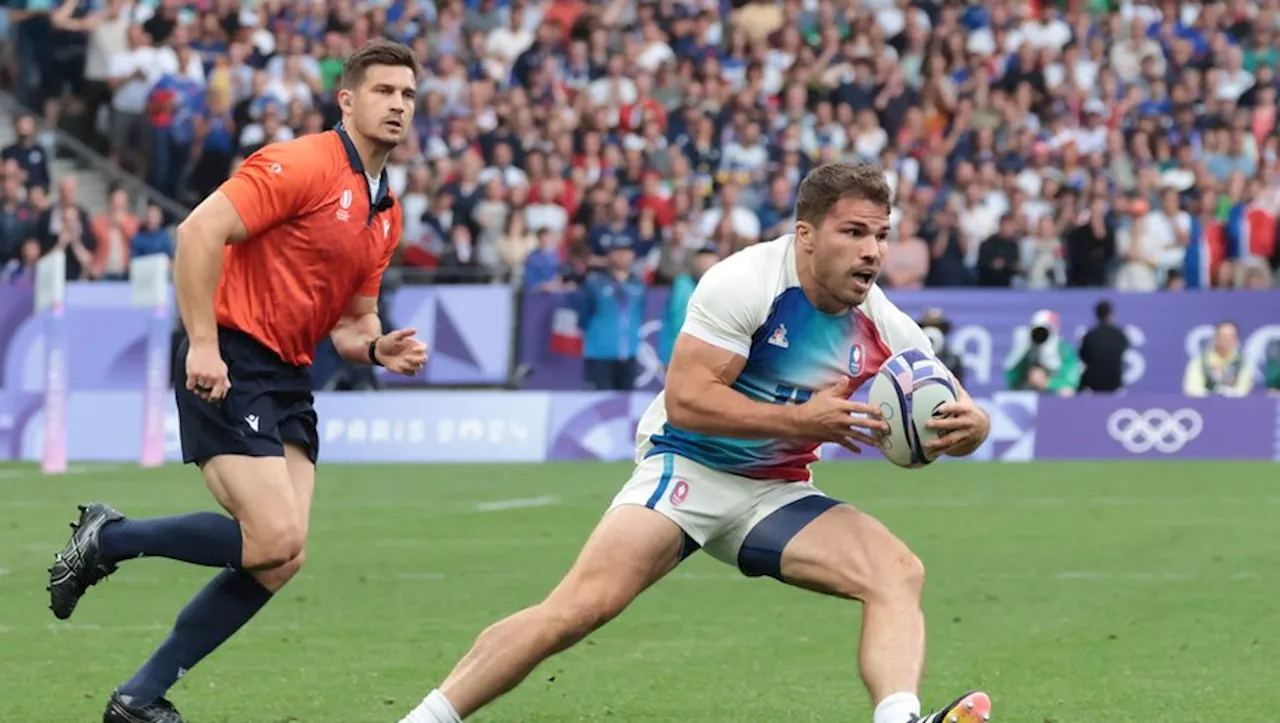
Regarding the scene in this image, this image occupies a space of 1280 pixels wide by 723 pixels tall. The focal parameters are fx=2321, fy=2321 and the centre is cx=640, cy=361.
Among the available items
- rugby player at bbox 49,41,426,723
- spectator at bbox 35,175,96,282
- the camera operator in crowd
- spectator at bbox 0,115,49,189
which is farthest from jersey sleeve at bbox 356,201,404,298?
spectator at bbox 0,115,49,189

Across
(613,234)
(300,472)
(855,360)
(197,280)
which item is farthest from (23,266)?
(855,360)

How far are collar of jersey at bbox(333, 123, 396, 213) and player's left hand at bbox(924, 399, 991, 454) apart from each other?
2428mm

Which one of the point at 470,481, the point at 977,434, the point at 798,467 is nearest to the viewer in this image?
the point at 977,434

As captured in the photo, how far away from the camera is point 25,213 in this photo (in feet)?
81.6

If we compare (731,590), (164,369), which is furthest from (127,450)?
(731,590)

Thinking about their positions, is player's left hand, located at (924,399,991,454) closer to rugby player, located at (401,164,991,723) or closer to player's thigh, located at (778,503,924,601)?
rugby player, located at (401,164,991,723)

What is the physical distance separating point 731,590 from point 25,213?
47.7 feet

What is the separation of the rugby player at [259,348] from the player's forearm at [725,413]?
1565mm

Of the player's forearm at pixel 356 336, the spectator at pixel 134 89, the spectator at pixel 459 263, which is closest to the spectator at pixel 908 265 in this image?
the spectator at pixel 459 263

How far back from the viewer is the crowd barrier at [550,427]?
866 inches

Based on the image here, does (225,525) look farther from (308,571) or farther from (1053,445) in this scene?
(1053,445)

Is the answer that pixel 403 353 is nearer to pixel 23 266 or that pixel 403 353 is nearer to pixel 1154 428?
pixel 1154 428

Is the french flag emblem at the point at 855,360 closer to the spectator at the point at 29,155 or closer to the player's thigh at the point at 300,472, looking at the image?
the player's thigh at the point at 300,472

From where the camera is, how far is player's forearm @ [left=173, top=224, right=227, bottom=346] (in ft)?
25.1
